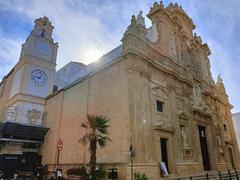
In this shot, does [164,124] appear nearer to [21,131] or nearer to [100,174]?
[100,174]

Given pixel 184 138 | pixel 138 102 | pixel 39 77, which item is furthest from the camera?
pixel 39 77

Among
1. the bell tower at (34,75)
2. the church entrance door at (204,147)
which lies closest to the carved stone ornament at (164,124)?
the church entrance door at (204,147)

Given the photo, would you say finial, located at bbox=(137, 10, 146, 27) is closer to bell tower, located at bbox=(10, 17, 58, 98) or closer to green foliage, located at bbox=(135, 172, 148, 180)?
green foliage, located at bbox=(135, 172, 148, 180)

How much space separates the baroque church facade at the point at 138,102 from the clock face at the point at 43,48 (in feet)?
0.35

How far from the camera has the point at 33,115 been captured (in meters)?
20.0

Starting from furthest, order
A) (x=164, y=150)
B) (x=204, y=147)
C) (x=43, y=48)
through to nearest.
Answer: (x=43, y=48) → (x=204, y=147) → (x=164, y=150)

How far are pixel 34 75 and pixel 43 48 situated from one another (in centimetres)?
347

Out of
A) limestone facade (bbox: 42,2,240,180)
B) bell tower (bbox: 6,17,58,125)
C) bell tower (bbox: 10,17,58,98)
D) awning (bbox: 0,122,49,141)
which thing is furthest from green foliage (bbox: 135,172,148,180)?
bell tower (bbox: 10,17,58,98)

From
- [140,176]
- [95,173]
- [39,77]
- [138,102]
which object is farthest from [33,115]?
[140,176]

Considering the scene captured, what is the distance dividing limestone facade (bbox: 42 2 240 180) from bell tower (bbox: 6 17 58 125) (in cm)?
134

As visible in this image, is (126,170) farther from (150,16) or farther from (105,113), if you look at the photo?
(150,16)

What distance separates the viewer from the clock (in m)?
22.3

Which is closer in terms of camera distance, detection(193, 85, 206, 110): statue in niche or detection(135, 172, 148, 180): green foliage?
detection(135, 172, 148, 180): green foliage

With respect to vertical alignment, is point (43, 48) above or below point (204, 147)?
above
